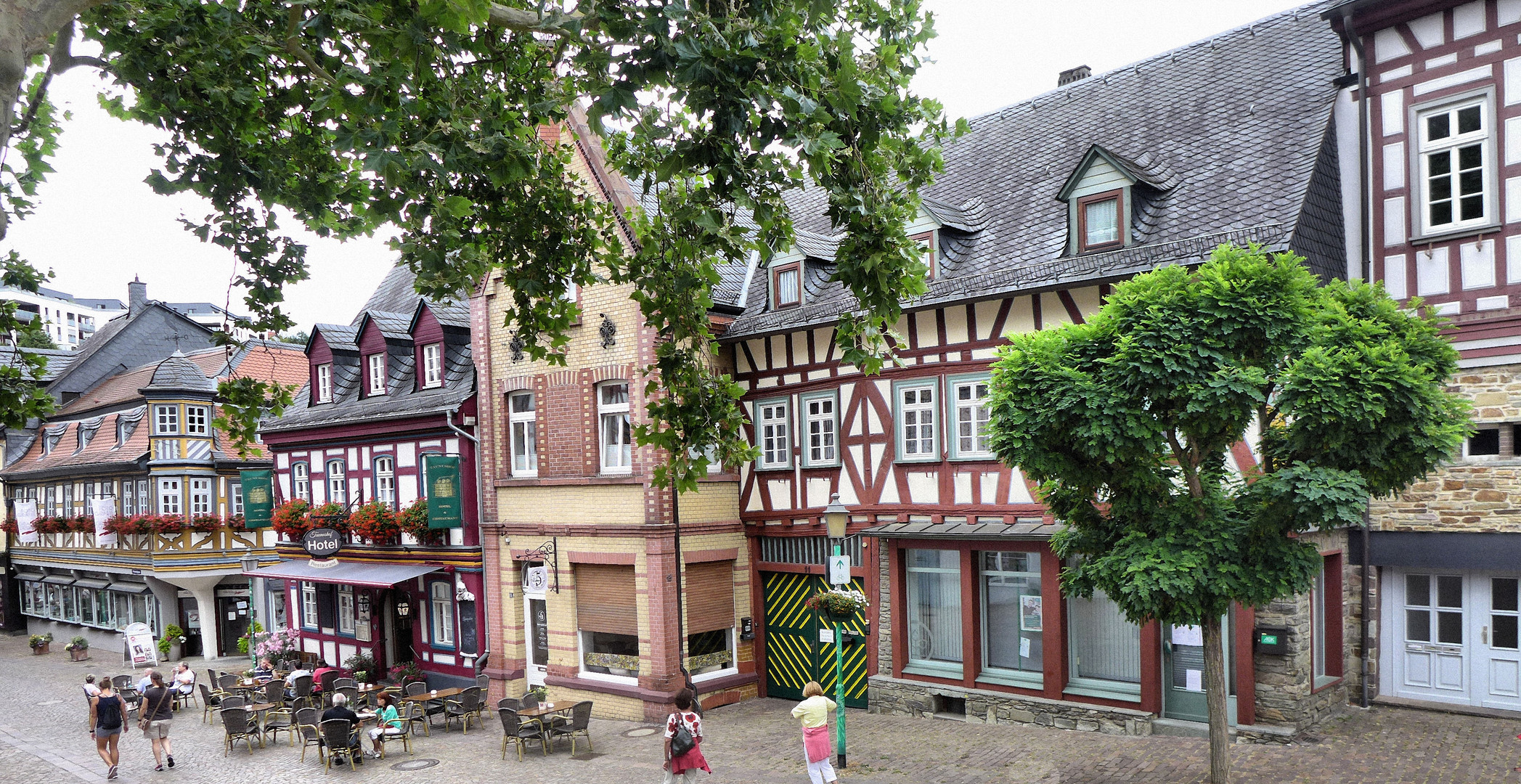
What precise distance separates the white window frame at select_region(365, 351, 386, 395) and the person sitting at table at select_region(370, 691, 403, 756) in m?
8.52

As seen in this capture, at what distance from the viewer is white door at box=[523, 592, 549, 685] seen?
65.8ft

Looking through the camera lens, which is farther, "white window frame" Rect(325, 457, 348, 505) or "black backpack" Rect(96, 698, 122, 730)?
"white window frame" Rect(325, 457, 348, 505)

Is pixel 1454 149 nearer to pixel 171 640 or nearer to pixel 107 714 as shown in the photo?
pixel 107 714

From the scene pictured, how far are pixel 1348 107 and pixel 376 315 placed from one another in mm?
18949

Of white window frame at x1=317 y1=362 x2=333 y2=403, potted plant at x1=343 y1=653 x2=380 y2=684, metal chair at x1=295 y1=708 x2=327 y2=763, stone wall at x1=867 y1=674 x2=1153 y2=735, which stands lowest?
potted plant at x1=343 y1=653 x2=380 y2=684

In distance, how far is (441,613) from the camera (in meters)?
22.5

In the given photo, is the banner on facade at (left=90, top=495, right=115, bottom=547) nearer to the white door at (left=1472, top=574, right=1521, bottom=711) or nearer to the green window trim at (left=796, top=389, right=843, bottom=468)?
the green window trim at (left=796, top=389, right=843, bottom=468)

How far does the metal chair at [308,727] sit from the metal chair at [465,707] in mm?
2035

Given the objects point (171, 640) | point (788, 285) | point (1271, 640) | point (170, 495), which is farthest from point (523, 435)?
point (171, 640)

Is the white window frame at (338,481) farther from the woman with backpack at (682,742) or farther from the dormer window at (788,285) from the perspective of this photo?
the woman with backpack at (682,742)

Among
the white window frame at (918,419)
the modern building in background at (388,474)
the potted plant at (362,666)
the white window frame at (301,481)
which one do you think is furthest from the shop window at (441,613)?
the white window frame at (918,419)

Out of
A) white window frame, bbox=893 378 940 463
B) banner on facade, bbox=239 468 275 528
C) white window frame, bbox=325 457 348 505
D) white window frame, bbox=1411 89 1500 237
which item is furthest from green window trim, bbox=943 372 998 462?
banner on facade, bbox=239 468 275 528

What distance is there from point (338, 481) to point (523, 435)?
7.02 m

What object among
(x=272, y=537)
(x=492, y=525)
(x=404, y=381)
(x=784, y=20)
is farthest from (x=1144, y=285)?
(x=272, y=537)
